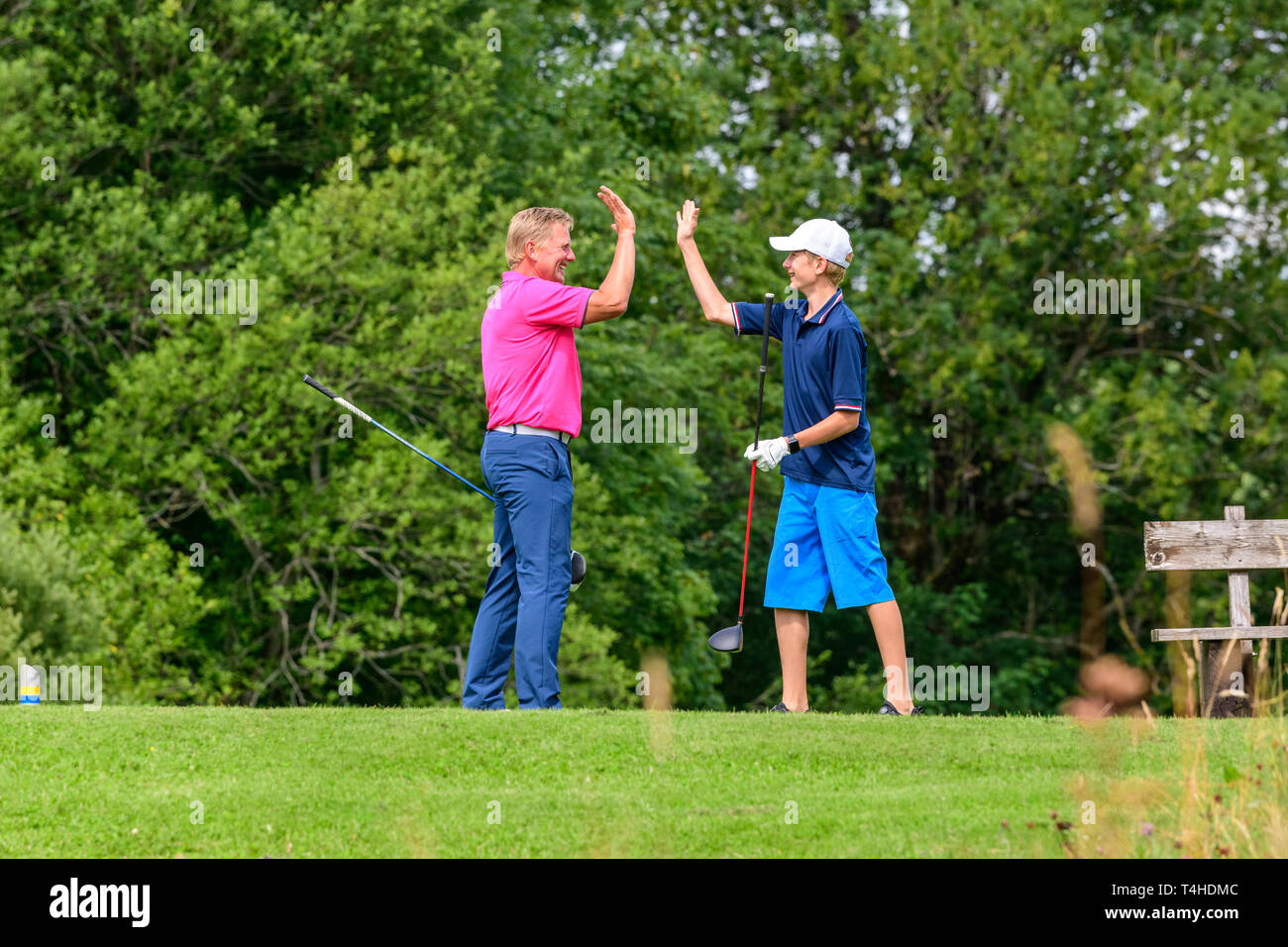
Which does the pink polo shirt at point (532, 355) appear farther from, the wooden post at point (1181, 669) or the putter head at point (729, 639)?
the wooden post at point (1181, 669)

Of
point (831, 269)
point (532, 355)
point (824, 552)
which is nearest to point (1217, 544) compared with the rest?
point (824, 552)

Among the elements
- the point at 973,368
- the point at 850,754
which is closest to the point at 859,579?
the point at 850,754

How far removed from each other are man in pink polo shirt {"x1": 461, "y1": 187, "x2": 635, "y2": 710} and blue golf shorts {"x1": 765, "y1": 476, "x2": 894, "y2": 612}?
1.03 metres

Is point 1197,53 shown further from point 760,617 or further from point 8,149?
point 8,149

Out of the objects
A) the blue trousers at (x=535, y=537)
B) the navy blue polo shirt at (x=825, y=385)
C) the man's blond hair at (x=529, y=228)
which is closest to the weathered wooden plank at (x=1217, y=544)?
the navy blue polo shirt at (x=825, y=385)

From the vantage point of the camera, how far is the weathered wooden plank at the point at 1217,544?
31.4ft

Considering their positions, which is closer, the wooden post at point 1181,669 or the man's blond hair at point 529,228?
the wooden post at point 1181,669

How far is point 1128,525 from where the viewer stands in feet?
86.8

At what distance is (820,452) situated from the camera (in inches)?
303

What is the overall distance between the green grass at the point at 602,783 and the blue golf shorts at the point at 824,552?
620 millimetres

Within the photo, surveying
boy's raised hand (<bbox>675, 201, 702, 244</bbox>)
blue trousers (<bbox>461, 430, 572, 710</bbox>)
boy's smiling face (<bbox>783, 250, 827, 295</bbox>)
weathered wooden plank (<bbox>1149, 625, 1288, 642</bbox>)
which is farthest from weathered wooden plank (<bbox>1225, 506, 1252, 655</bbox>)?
blue trousers (<bbox>461, 430, 572, 710</bbox>)

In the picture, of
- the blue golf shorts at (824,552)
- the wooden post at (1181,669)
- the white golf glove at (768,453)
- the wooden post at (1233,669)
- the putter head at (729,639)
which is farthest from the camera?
the wooden post at (1233,669)

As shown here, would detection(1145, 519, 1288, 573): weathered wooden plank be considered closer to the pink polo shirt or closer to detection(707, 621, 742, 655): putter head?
detection(707, 621, 742, 655): putter head
